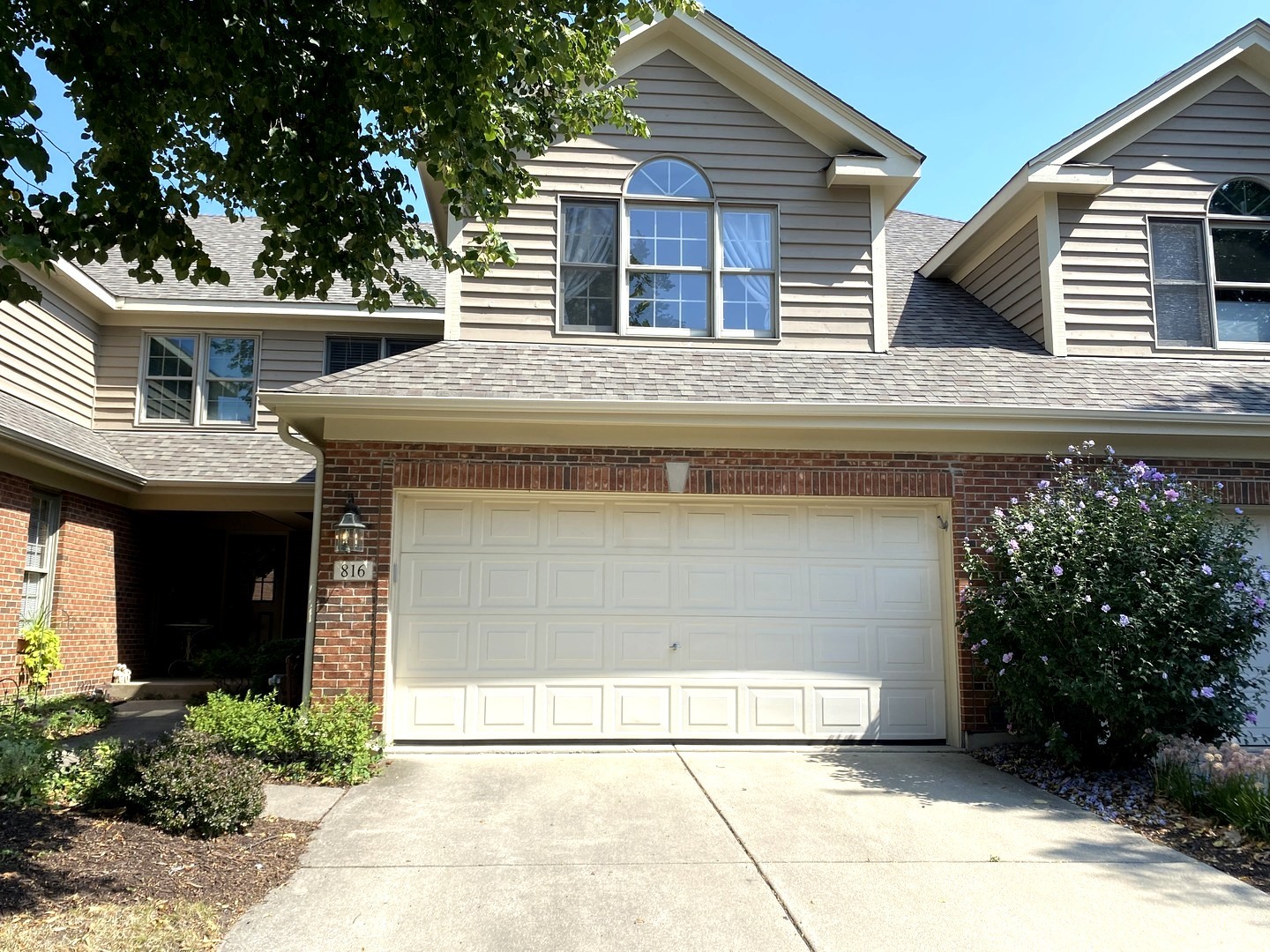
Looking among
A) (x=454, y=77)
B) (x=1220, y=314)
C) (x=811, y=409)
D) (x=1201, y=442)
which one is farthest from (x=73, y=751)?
(x=1220, y=314)

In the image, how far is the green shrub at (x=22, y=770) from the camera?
220 inches

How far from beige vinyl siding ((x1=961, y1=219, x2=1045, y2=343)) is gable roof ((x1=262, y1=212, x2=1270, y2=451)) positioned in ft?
1.12

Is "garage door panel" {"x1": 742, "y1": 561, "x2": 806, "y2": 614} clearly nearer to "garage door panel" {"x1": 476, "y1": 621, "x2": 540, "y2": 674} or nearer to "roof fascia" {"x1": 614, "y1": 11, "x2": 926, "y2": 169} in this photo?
"garage door panel" {"x1": 476, "y1": 621, "x2": 540, "y2": 674}

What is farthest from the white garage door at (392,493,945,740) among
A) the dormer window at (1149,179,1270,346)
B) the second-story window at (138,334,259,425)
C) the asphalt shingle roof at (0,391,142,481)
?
the second-story window at (138,334,259,425)

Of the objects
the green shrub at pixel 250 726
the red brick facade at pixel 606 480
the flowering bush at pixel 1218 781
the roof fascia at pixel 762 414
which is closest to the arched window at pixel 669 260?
the roof fascia at pixel 762 414

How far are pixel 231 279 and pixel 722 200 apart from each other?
752 cm

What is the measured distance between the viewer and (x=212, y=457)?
12.1 metres

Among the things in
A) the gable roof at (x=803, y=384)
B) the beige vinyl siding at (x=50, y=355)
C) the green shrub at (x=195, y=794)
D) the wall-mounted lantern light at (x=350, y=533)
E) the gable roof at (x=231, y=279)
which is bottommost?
the green shrub at (x=195, y=794)

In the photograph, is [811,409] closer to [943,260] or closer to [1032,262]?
[1032,262]

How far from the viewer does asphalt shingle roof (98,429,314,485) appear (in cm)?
1154

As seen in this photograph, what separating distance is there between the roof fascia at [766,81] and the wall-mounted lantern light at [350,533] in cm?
536

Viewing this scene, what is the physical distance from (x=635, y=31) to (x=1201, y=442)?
7066 millimetres

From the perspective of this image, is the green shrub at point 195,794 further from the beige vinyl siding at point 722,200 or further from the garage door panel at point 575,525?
the beige vinyl siding at point 722,200

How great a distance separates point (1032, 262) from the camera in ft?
33.8
